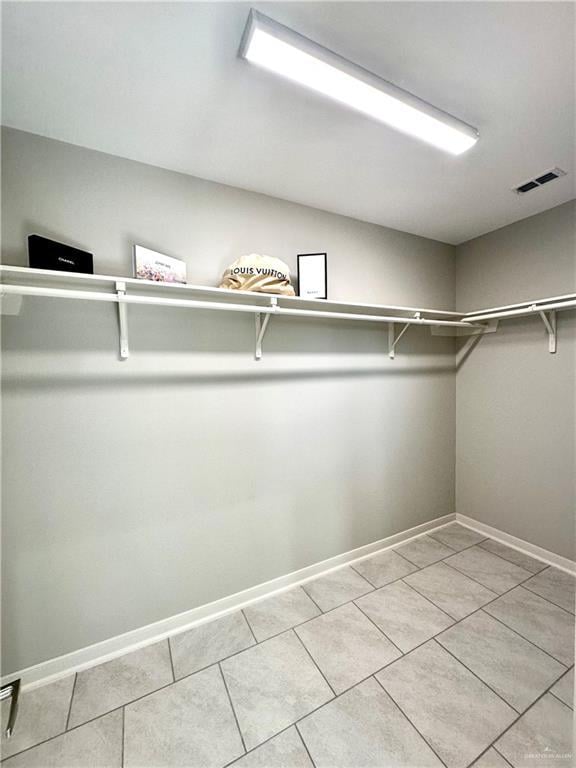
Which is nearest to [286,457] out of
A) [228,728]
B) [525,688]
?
[228,728]

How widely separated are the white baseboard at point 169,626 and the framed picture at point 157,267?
1.89 meters

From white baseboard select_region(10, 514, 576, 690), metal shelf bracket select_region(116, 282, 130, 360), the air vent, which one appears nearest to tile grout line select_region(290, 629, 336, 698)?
white baseboard select_region(10, 514, 576, 690)

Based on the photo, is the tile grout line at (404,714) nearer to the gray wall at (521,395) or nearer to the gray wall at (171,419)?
the gray wall at (171,419)

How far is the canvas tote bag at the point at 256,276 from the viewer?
163 centimetres

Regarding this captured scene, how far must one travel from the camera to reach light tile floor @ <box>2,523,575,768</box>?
115 centimetres

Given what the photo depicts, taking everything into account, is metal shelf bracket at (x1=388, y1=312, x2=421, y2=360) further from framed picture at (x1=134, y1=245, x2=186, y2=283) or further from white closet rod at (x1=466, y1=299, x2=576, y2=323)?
framed picture at (x1=134, y1=245, x2=186, y2=283)

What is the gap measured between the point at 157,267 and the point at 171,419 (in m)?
0.81

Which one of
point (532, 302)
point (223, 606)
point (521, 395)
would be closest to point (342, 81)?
point (532, 302)

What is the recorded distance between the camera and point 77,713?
1.28 m

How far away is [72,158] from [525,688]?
3.29 metres

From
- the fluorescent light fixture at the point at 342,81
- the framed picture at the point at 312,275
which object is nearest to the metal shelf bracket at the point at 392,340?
the framed picture at the point at 312,275

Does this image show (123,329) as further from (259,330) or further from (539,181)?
(539,181)

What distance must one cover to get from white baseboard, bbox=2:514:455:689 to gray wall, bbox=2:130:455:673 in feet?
0.17

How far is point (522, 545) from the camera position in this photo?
241 cm
